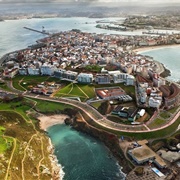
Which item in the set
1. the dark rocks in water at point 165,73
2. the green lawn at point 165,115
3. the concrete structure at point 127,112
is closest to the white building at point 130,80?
the dark rocks in water at point 165,73

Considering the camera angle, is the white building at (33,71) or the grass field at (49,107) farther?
the white building at (33,71)

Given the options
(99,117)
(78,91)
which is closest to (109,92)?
(78,91)

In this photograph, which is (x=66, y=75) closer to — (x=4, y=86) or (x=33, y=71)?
(x=33, y=71)

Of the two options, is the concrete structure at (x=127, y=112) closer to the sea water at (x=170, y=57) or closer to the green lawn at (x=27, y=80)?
the green lawn at (x=27, y=80)

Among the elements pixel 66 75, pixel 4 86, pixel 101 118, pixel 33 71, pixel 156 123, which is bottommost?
pixel 4 86

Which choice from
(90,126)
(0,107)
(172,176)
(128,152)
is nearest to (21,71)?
(0,107)

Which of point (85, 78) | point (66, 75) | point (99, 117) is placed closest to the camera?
point (99, 117)

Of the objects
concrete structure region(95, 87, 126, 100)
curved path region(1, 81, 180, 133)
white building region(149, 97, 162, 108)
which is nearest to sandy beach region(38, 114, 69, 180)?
curved path region(1, 81, 180, 133)
